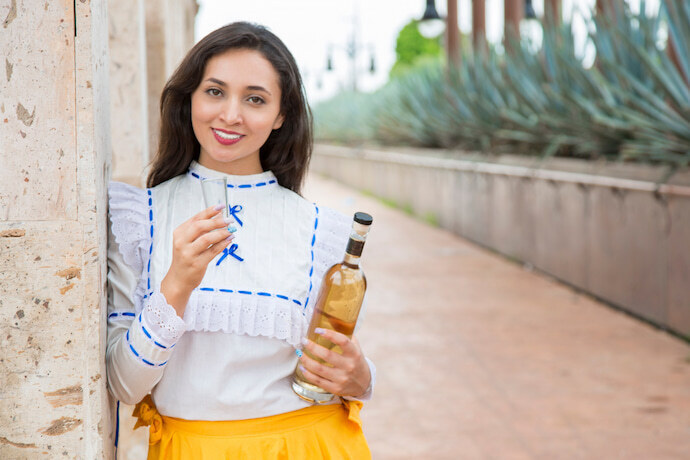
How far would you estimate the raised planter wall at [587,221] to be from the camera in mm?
6348

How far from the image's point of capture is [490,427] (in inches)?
180

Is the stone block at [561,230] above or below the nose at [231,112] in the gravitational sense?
below

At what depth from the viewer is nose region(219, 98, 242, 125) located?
72.2 inches

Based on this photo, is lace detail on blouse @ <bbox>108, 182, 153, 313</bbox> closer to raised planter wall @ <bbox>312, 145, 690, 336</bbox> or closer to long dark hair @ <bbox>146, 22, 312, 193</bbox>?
long dark hair @ <bbox>146, 22, 312, 193</bbox>

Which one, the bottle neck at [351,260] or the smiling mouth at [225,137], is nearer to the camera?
the bottle neck at [351,260]

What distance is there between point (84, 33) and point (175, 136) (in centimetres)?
46

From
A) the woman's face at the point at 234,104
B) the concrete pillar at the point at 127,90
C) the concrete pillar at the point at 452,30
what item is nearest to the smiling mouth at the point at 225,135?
the woman's face at the point at 234,104

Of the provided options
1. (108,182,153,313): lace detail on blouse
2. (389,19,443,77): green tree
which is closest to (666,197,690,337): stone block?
(108,182,153,313): lace detail on blouse

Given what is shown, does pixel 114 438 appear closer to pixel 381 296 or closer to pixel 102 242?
pixel 102 242

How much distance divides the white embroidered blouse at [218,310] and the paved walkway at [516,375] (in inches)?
97.5

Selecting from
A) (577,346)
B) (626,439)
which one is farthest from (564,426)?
(577,346)

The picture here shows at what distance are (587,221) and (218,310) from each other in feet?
21.4

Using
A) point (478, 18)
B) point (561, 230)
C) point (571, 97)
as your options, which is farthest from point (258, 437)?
point (478, 18)

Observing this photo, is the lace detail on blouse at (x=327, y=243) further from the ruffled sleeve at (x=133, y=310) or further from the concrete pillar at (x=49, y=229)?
the concrete pillar at (x=49, y=229)
